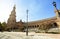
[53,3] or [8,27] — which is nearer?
[53,3]

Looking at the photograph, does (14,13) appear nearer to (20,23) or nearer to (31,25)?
(20,23)

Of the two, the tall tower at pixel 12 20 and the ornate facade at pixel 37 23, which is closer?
the ornate facade at pixel 37 23

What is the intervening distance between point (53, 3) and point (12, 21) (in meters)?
34.2

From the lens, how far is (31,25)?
75938 millimetres

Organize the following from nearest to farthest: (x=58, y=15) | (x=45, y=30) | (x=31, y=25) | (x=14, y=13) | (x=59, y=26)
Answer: (x=45, y=30), (x=59, y=26), (x=58, y=15), (x=31, y=25), (x=14, y=13)

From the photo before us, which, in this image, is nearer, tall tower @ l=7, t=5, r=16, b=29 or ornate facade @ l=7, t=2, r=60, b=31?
ornate facade @ l=7, t=2, r=60, b=31

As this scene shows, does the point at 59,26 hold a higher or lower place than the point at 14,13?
lower

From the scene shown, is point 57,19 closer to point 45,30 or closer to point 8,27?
point 45,30

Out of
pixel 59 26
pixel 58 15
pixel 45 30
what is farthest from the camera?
pixel 58 15

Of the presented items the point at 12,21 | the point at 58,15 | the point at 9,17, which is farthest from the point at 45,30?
the point at 9,17

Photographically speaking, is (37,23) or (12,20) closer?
(37,23)

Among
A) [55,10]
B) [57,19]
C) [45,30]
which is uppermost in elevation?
[55,10]

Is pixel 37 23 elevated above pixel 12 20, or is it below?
below

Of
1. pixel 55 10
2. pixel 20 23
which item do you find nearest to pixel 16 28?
pixel 20 23
